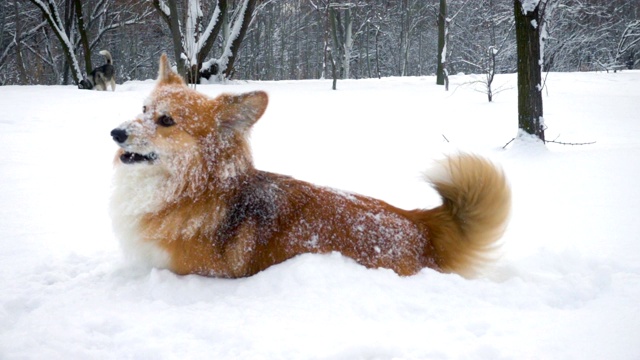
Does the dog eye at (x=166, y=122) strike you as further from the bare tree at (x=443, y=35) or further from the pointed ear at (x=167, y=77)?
the bare tree at (x=443, y=35)

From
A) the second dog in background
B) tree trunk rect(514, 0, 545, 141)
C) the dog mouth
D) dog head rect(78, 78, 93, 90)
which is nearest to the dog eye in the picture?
the dog mouth

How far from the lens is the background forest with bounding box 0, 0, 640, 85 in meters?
15.9

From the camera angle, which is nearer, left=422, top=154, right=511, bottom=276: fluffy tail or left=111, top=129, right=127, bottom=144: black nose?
left=111, top=129, right=127, bottom=144: black nose

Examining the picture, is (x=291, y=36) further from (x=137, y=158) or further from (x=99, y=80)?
(x=137, y=158)

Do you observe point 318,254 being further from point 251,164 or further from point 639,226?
point 639,226

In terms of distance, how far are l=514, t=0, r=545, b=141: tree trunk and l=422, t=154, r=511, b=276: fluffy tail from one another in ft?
14.1

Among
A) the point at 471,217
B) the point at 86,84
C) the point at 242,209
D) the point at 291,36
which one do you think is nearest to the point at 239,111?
the point at 242,209

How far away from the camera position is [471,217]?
105 inches

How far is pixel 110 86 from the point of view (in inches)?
674

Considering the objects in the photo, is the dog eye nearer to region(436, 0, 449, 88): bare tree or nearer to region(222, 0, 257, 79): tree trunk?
region(222, 0, 257, 79): tree trunk

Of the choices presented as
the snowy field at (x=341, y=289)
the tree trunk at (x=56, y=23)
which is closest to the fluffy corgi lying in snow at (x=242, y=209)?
the snowy field at (x=341, y=289)

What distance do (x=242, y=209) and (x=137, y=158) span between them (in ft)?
2.15

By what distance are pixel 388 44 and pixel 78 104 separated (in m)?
35.9

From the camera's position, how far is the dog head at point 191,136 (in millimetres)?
2486
